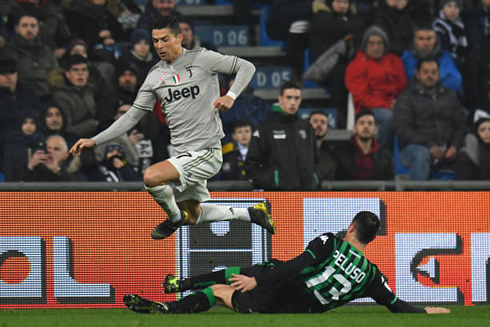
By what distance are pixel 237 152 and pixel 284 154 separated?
107cm

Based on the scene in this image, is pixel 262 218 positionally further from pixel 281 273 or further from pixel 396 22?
pixel 396 22

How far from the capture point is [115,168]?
420 inches

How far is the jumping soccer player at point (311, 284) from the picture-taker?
7504mm

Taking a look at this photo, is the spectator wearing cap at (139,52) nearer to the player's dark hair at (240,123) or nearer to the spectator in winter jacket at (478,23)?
the player's dark hair at (240,123)

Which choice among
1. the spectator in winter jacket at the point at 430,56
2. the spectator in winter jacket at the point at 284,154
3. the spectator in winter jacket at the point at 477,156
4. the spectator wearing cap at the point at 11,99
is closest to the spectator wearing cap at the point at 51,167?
the spectator wearing cap at the point at 11,99

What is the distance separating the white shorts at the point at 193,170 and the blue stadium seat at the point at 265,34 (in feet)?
21.2

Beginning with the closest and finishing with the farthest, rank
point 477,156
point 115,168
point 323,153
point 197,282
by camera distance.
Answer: point 197,282, point 115,168, point 323,153, point 477,156

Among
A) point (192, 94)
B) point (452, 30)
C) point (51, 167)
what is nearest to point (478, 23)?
point (452, 30)

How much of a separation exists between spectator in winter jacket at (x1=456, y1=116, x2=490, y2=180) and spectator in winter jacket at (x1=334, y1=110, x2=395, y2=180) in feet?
3.04

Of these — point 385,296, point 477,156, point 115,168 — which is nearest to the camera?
point 385,296

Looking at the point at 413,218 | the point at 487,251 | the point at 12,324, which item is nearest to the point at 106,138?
the point at 12,324

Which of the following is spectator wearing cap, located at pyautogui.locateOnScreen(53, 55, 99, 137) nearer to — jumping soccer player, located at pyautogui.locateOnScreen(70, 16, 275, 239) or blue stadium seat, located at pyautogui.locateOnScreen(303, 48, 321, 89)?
jumping soccer player, located at pyautogui.locateOnScreen(70, 16, 275, 239)

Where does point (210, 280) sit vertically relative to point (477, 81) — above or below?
below

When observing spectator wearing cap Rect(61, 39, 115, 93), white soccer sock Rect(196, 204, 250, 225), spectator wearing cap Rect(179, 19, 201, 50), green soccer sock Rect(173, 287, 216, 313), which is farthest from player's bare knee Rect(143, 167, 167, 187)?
spectator wearing cap Rect(179, 19, 201, 50)
